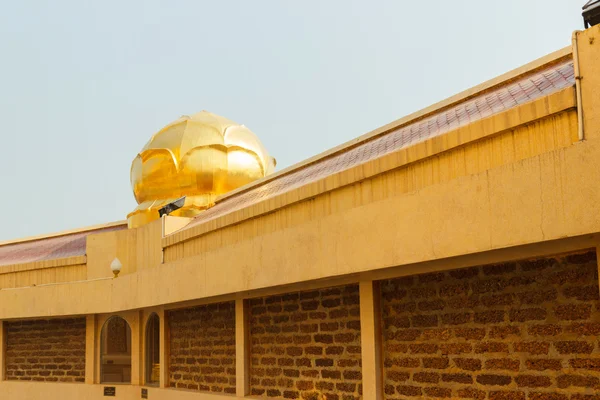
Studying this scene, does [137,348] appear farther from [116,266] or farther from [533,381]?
[533,381]

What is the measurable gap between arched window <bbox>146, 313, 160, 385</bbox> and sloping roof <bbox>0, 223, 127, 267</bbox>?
2169 millimetres

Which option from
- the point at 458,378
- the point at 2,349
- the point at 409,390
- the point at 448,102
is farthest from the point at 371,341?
the point at 2,349

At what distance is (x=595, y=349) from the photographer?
5.02m

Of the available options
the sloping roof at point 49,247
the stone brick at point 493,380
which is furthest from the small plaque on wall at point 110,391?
the stone brick at point 493,380

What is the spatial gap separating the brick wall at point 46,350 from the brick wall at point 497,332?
8470 mm

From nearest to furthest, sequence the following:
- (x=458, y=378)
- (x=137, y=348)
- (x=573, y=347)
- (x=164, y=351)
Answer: (x=573, y=347) < (x=458, y=378) < (x=164, y=351) < (x=137, y=348)

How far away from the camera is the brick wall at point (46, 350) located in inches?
536

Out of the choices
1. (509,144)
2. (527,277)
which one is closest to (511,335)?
(527,277)

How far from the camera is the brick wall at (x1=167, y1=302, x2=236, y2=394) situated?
31.8ft

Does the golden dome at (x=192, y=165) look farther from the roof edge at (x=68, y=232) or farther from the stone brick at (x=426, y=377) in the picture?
the stone brick at (x=426, y=377)

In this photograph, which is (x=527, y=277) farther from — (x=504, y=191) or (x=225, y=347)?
(x=225, y=347)

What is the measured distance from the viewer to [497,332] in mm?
5746

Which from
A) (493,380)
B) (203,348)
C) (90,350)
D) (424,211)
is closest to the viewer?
(424,211)

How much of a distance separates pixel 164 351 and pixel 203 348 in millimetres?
1223
